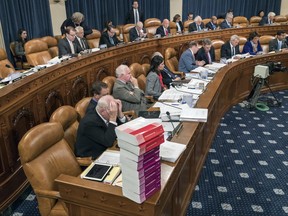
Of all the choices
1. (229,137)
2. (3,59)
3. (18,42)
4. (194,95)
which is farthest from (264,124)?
(18,42)

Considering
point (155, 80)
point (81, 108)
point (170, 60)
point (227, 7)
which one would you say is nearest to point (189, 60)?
point (170, 60)

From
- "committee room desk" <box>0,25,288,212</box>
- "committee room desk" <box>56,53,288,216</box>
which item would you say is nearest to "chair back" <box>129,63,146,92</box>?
"committee room desk" <box>0,25,288,212</box>

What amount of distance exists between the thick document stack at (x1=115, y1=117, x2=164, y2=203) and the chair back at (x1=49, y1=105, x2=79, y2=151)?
1.19 meters

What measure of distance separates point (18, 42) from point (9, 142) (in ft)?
12.5

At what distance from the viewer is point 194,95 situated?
11.1 ft

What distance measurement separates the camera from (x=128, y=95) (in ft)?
11.0

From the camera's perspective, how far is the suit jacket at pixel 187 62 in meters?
5.09

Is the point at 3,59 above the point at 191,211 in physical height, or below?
above

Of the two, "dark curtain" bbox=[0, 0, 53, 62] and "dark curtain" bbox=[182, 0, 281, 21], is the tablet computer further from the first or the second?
"dark curtain" bbox=[182, 0, 281, 21]

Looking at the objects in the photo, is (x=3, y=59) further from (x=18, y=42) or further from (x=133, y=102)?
(x=133, y=102)

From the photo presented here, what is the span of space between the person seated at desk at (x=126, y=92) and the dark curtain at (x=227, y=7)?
7983mm

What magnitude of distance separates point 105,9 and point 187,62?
4.12 meters

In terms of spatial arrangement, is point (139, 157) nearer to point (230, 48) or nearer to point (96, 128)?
point (96, 128)

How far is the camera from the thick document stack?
1348 mm
